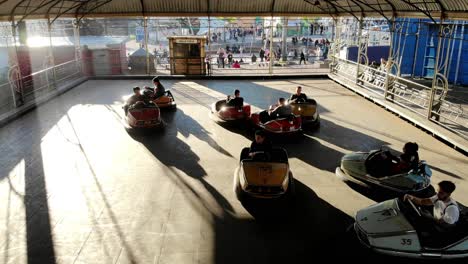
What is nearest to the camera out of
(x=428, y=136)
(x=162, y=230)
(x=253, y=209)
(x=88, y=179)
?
(x=162, y=230)

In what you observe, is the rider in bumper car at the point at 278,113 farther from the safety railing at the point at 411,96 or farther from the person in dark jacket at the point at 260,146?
the safety railing at the point at 411,96

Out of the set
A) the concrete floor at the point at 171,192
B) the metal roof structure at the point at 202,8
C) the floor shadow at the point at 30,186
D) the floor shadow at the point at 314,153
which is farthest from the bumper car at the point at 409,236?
the metal roof structure at the point at 202,8

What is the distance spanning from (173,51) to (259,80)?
453 centimetres

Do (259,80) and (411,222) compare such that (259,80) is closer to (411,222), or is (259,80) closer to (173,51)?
(173,51)

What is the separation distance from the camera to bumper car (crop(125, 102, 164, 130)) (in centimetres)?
1075

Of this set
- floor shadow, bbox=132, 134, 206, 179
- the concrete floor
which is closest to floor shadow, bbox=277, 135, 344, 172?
the concrete floor

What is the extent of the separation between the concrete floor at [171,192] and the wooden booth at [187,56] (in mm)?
8043

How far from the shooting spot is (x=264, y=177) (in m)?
6.59

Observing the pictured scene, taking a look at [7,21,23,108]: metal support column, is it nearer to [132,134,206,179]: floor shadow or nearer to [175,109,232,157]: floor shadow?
[132,134,206,179]: floor shadow

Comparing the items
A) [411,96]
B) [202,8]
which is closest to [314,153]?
[411,96]

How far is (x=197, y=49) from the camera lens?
67.4ft

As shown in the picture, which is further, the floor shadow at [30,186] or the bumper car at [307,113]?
the bumper car at [307,113]

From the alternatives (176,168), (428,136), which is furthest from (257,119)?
(428,136)

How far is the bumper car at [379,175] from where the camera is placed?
6.71m
